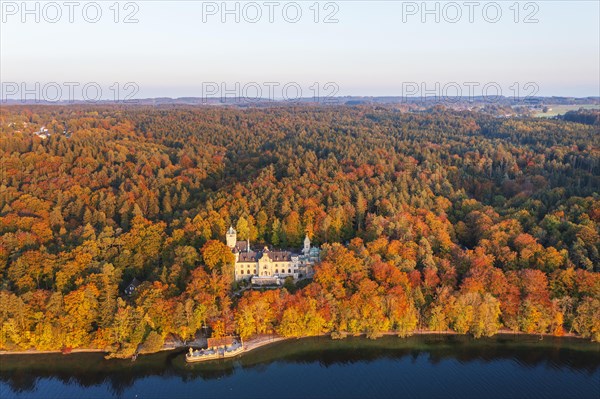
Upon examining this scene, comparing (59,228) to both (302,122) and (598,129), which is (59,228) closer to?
(302,122)

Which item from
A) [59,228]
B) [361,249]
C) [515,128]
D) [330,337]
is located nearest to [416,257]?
[361,249]

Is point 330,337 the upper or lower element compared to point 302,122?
lower

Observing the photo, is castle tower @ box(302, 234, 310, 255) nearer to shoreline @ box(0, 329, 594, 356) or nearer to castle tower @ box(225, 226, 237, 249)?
castle tower @ box(225, 226, 237, 249)

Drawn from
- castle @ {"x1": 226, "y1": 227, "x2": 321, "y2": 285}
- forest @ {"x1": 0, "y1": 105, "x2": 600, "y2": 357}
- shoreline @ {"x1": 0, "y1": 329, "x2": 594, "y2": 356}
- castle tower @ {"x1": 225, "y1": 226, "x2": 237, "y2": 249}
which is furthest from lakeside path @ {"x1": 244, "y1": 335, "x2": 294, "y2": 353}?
castle tower @ {"x1": 225, "y1": 226, "x2": 237, "y2": 249}

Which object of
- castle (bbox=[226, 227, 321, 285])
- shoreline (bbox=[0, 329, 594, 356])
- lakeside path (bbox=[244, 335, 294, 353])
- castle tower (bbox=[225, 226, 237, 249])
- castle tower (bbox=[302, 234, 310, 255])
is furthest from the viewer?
castle tower (bbox=[302, 234, 310, 255])

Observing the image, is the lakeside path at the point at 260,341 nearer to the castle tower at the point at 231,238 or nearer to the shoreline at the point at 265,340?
the shoreline at the point at 265,340

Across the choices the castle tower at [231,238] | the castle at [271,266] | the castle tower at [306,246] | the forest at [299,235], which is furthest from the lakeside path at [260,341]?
the castle tower at [231,238]
